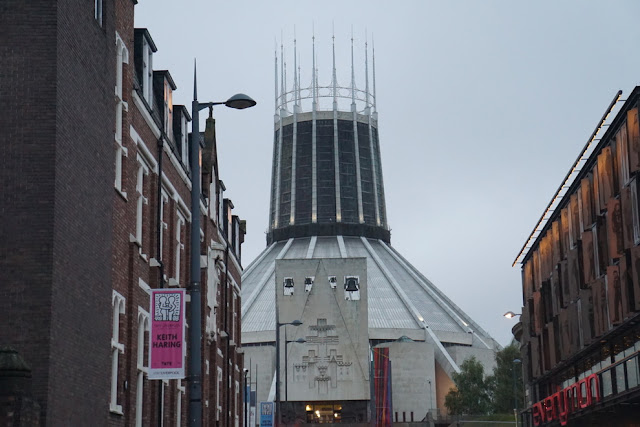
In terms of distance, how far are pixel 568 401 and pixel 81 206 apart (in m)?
26.2

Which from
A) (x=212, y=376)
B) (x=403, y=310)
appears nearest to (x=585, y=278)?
(x=212, y=376)

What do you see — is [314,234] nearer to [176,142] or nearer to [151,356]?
[176,142]

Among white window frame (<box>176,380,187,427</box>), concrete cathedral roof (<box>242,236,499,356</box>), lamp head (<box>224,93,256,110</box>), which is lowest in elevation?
white window frame (<box>176,380,187,427</box>)

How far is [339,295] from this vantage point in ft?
346

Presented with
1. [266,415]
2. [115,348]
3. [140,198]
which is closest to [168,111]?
[140,198]

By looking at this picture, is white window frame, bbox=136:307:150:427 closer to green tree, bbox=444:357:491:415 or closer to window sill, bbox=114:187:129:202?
window sill, bbox=114:187:129:202

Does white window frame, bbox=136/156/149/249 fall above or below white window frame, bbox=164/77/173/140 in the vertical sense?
below

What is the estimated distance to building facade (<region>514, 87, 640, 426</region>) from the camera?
116 ft

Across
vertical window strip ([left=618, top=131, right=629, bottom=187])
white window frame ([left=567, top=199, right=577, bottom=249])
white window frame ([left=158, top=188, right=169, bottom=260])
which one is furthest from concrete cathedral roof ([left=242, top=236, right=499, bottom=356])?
white window frame ([left=158, top=188, right=169, bottom=260])

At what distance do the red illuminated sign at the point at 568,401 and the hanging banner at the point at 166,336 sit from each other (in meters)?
19.9

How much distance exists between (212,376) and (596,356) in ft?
46.6

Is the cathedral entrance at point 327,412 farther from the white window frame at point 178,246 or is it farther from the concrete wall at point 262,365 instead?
the white window frame at point 178,246

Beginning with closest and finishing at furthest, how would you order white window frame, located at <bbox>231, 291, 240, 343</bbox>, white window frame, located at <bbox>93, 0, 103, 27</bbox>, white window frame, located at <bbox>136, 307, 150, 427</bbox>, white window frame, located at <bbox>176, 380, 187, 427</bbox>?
white window frame, located at <bbox>93, 0, 103, 27</bbox> → white window frame, located at <bbox>136, 307, 150, 427</bbox> → white window frame, located at <bbox>176, 380, 187, 427</bbox> → white window frame, located at <bbox>231, 291, 240, 343</bbox>

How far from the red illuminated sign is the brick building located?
49.2ft
